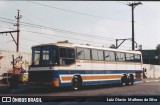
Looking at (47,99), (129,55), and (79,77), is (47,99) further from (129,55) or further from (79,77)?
(129,55)

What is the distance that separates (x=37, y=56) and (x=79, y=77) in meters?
3.11

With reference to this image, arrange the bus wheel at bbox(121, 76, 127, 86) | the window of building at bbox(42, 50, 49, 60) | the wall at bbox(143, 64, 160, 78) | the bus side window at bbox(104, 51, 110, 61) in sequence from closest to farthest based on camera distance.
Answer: the window of building at bbox(42, 50, 49, 60)
the bus side window at bbox(104, 51, 110, 61)
the bus wheel at bbox(121, 76, 127, 86)
the wall at bbox(143, 64, 160, 78)

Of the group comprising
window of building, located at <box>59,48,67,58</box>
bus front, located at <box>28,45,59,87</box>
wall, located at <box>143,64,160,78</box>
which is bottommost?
wall, located at <box>143,64,160,78</box>

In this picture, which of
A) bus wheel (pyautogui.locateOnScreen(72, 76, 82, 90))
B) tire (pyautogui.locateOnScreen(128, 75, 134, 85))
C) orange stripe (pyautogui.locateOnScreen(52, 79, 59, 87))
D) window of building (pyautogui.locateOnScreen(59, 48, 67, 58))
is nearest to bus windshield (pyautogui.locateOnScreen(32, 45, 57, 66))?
window of building (pyautogui.locateOnScreen(59, 48, 67, 58))

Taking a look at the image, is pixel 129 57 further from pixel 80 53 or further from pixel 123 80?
pixel 80 53

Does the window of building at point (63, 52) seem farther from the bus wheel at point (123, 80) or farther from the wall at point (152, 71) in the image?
the wall at point (152, 71)

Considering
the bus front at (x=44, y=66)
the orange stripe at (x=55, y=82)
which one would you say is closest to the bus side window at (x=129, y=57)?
the bus front at (x=44, y=66)

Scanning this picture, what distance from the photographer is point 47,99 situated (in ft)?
46.2

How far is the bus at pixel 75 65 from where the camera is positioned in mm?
15975

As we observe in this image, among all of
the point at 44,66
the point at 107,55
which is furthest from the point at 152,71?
the point at 44,66

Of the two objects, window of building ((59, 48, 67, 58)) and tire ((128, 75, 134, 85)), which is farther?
tire ((128, 75, 134, 85))

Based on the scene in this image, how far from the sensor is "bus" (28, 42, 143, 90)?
15975 millimetres

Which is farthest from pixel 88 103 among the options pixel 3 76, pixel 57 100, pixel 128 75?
pixel 3 76

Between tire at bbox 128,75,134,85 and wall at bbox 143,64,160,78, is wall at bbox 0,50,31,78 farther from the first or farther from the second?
wall at bbox 143,64,160,78
